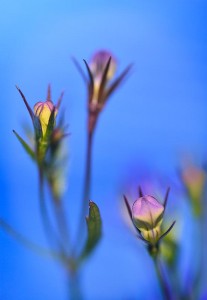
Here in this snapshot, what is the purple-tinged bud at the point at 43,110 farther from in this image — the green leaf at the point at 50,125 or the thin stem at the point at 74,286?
the thin stem at the point at 74,286

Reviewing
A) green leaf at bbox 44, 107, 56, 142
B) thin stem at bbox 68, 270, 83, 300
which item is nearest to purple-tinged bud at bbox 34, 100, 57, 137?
green leaf at bbox 44, 107, 56, 142

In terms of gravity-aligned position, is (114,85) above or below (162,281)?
above

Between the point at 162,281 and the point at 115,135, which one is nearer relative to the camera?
the point at 162,281

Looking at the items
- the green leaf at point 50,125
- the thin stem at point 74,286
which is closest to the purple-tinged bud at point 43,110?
the green leaf at point 50,125

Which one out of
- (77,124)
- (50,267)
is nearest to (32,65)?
(77,124)

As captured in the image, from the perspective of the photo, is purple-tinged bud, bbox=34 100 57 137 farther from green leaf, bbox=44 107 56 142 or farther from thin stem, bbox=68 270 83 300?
thin stem, bbox=68 270 83 300

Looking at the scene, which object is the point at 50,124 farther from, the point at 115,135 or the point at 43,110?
the point at 115,135

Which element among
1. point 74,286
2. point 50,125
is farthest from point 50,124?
point 74,286

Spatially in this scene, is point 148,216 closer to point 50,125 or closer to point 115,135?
A: point 50,125
